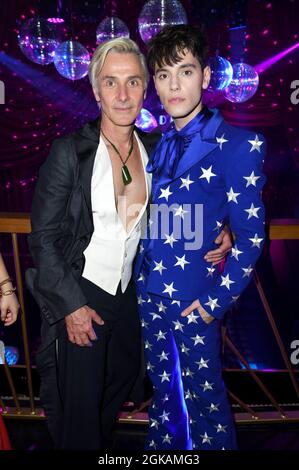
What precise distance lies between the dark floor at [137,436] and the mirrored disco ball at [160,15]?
126 inches

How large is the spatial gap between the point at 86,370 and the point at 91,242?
57cm

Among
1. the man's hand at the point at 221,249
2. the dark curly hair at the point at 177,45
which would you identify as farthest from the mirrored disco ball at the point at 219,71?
the man's hand at the point at 221,249

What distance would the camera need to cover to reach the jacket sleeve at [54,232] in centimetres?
195

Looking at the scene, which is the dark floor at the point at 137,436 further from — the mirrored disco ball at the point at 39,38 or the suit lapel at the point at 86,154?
the mirrored disco ball at the point at 39,38

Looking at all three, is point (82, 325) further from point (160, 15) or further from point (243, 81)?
point (243, 81)

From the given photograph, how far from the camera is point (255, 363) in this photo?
467cm

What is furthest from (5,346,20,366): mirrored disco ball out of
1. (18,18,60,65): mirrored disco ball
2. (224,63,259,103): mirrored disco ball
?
(224,63,259,103): mirrored disco ball

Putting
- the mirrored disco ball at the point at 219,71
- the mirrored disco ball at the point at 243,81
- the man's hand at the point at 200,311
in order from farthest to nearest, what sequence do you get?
the mirrored disco ball at the point at 243,81 < the mirrored disco ball at the point at 219,71 < the man's hand at the point at 200,311

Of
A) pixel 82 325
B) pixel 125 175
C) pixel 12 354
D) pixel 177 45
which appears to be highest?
pixel 177 45

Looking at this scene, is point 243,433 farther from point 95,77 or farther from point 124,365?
point 95,77

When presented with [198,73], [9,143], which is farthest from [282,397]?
[9,143]

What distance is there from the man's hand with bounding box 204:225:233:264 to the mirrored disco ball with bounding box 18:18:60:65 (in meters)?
4.11

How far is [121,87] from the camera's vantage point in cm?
197

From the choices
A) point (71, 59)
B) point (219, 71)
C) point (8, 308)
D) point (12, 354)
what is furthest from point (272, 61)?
point (8, 308)
